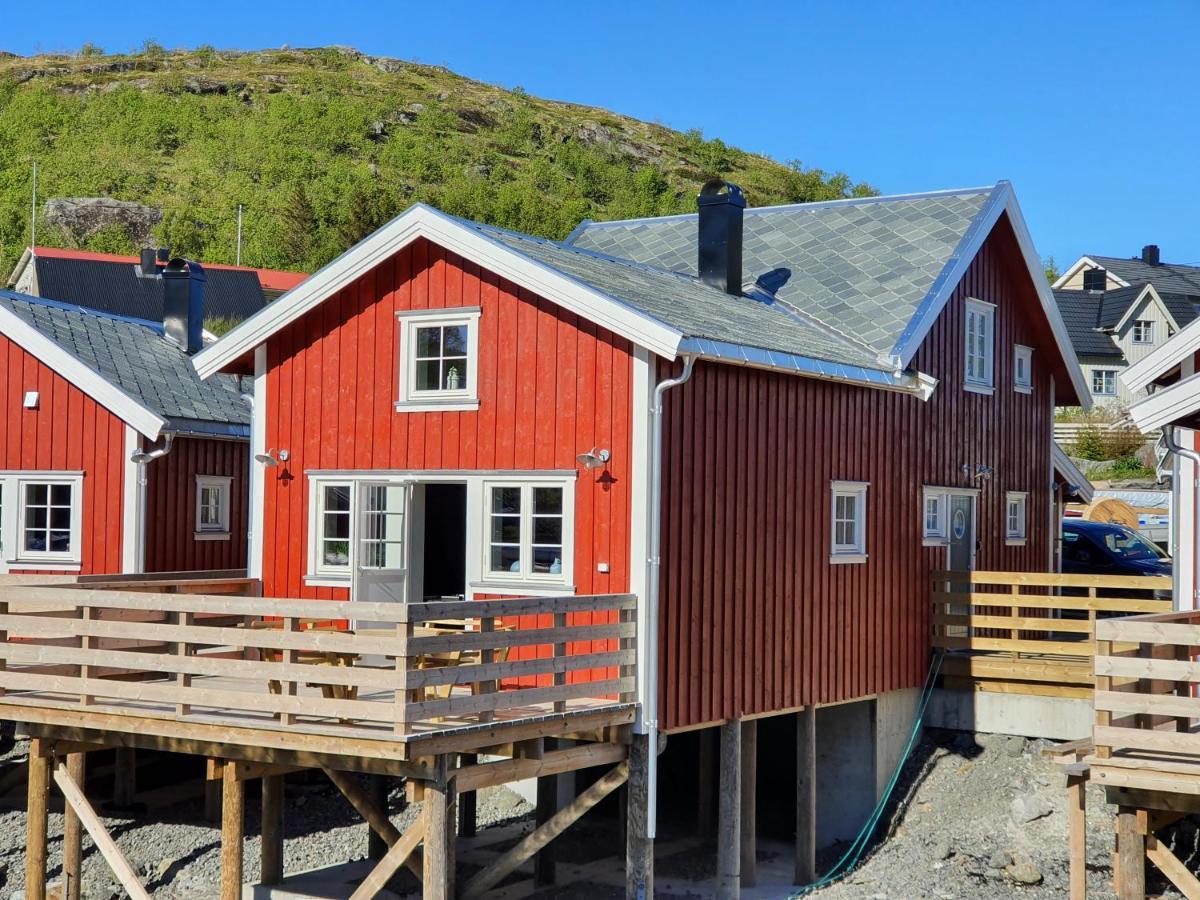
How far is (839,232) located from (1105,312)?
39.5m

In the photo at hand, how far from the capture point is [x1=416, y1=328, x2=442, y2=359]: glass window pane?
15.0 m

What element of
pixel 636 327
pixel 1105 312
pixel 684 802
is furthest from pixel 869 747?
pixel 1105 312

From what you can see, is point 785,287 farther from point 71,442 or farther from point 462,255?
point 71,442

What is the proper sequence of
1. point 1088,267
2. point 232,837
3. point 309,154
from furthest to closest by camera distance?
point 309,154 < point 1088,267 < point 232,837

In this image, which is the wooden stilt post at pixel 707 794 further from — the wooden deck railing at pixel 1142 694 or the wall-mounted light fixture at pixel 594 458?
the wooden deck railing at pixel 1142 694

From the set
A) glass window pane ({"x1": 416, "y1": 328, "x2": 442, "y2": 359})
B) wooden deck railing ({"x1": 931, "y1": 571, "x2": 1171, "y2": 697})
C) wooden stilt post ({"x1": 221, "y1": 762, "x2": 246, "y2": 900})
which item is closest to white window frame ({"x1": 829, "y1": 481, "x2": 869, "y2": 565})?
wooden deck railing ({"x1": 931, "y1": 571, "x2": 1171, "y2": 697})

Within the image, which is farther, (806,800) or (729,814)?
(806,800)

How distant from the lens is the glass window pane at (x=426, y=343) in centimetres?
1499

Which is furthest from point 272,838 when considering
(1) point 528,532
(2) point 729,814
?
(2) point 729,814

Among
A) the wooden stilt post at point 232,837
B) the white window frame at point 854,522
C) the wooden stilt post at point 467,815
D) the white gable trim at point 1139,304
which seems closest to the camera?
the wooden stilt post at point 232,837

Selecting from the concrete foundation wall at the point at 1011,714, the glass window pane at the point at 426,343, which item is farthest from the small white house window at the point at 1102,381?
the glass window pane at the point at 426,343

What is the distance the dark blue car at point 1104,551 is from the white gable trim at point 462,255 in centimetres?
1376

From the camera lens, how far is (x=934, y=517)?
1892 cm

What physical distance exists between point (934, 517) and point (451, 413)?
7.10 meters
